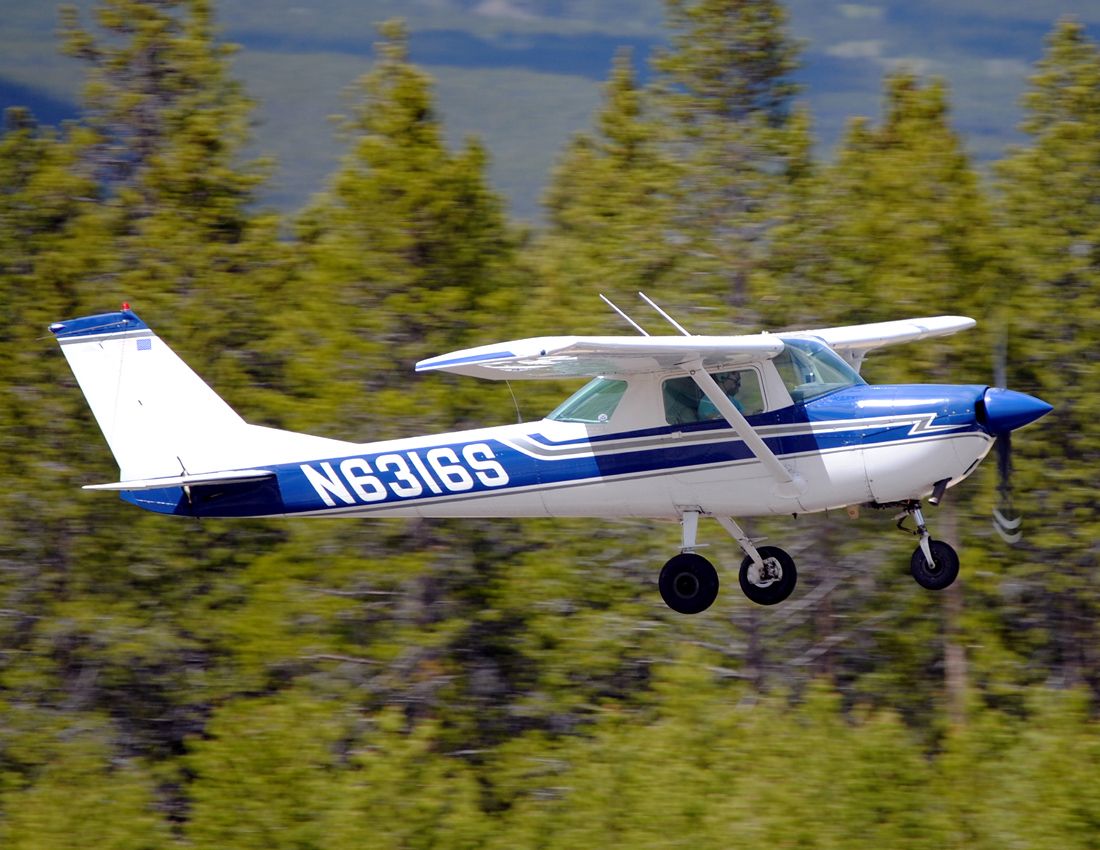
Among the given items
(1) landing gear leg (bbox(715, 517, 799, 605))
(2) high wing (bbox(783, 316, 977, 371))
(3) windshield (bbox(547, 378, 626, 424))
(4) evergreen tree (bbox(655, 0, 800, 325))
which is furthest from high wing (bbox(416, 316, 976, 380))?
(4) evergreen tree (bbox(655, 0, 800, 325))

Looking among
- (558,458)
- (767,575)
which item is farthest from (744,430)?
(767,575)

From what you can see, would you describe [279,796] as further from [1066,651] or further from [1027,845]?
[1066,651]

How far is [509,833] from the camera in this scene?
964 inches

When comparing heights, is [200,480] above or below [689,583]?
above

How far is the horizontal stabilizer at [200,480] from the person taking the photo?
13828 mm

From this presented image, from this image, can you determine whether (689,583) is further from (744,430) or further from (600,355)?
(600,355)

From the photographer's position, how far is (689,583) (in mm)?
13602

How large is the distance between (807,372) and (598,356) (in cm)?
179

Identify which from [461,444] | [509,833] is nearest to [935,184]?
[509,833]

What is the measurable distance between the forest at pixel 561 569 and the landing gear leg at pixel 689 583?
9819mm

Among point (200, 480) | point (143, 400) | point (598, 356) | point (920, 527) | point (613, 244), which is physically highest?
point (598, 356)

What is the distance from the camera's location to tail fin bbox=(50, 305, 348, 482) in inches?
577

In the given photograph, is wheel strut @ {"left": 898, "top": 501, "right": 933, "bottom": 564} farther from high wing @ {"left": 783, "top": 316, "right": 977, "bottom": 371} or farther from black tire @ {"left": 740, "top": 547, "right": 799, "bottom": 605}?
high wing @ {"left": 783, "top": 316, "right": 977, "bottom": 371}

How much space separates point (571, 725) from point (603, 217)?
10.1 meters
